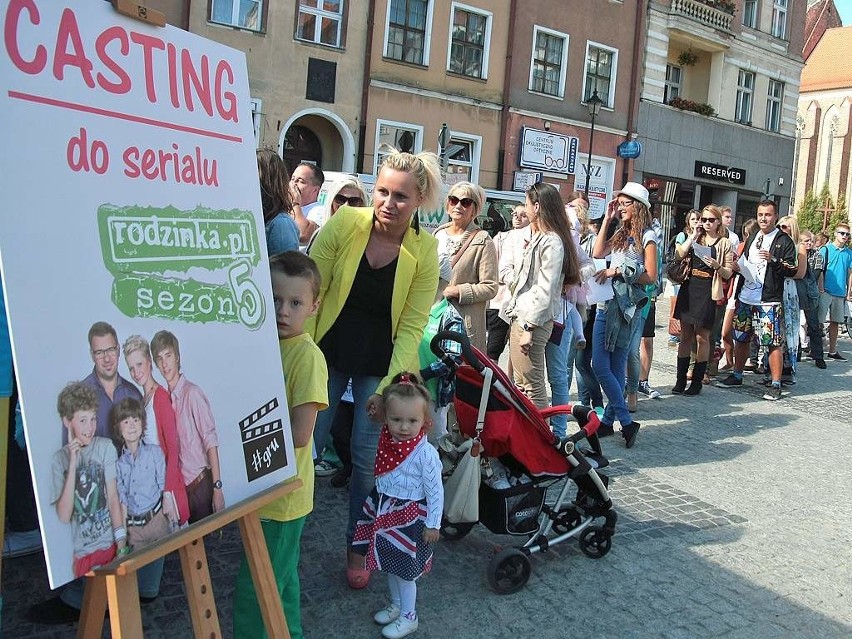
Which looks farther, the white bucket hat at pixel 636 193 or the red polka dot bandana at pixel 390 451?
the white bucket hat at pixel 636 193

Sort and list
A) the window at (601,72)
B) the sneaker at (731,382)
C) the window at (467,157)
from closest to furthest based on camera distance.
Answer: the sneaker at (731,382) → the window at (467,157) → the window at (601,72)

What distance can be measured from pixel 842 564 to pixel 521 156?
718 inches

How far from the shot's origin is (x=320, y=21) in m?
18.1

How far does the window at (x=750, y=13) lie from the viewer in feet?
92.3

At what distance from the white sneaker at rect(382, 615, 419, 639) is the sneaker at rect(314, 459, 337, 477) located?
1.91 m

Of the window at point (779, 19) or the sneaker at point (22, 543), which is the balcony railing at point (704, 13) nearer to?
the window at point (779, 19)

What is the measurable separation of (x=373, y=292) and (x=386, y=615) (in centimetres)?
132

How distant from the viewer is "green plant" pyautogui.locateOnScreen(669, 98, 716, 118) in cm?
2594

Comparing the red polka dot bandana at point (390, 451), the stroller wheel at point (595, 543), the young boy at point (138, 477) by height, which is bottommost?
the stroller wheel at point (595, 543)

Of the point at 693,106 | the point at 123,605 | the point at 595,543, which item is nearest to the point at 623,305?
the point at 595,543

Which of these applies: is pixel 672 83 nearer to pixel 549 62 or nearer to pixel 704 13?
pixel 704 13

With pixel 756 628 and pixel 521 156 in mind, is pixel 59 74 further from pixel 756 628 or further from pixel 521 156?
pixel 521 156

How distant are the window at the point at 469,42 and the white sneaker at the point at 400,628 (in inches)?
734

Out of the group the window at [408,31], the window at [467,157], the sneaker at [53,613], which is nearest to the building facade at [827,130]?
the window at [467,157]
